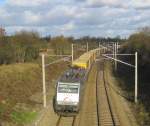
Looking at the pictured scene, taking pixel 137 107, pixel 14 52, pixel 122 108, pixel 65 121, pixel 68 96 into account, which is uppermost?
pixel 14 52

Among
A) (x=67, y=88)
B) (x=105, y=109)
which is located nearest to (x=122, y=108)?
(x=105, y=109)

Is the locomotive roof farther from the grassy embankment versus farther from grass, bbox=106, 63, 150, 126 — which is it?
grass, bbox=106, 63, 150, 126

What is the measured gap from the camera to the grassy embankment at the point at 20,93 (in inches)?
1322

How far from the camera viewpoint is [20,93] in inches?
1759

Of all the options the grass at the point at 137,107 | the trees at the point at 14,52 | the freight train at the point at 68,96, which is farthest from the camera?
the trees at the point at 14,52

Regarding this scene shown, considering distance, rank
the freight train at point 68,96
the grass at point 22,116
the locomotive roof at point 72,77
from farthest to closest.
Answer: the locomotive roof at point 72,77
the freight train at point 68,96
the grass at point 22,116

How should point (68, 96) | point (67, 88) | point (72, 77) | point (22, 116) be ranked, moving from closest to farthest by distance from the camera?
point (22, 116)
point (68, 96)
point (67, 88)
point (72, 77)

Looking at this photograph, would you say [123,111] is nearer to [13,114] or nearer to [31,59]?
[13,114]

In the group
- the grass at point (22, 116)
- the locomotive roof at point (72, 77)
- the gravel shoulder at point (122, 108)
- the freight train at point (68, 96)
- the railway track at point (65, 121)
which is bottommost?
the railway track at point (65, 121)

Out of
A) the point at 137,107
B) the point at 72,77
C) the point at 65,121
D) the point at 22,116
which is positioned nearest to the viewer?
the point at 22,116

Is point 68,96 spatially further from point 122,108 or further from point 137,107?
point 137,107

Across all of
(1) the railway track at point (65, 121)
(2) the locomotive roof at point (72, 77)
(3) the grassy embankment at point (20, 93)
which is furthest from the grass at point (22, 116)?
(2) the locomotive roof at point (72, 77)

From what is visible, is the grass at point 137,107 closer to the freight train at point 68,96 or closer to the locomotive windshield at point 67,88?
the freight train at point 68,96

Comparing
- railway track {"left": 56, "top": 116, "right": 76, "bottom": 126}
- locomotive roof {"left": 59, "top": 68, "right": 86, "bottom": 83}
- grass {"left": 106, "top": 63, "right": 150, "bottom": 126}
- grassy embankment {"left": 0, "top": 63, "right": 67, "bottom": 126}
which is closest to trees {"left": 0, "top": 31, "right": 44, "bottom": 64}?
grassy embankment {"left": 0, "top": 63, "right": 67, "bottom": 126}
